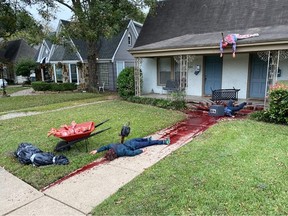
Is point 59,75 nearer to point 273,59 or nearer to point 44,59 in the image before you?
point 44,59

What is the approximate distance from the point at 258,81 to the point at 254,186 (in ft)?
26.4

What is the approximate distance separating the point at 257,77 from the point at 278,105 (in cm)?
362

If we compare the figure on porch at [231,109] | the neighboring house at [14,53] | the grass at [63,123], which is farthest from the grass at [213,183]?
the neighboring house at [14,53]

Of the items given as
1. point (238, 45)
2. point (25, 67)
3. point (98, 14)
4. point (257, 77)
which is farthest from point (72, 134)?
point (25, 67)

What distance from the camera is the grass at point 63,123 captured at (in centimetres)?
465

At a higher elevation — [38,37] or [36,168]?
[38,37]

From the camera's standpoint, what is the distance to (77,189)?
3.95 m

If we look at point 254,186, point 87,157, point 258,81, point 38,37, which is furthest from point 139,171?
point 38,37

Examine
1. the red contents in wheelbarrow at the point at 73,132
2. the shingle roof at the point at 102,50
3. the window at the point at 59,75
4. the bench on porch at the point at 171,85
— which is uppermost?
the shingle roof at the point at 102,50

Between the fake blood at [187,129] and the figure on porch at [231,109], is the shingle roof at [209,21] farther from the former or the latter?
the fake blood at [187,129]

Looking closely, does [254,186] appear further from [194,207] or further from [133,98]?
[133,98]

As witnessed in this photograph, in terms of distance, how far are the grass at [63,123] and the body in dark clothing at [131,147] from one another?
0.31 meters

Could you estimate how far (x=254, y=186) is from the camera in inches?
147

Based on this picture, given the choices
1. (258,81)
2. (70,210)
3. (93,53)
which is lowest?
(70,210)
